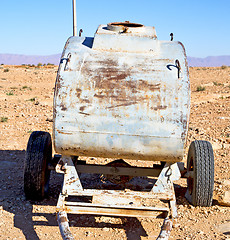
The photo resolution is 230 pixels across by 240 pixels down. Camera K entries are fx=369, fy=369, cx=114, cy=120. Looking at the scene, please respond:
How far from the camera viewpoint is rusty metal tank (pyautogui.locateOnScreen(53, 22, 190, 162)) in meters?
4.17

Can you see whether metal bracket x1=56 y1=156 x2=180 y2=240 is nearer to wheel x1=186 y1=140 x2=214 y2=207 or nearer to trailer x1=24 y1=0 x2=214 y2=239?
trailer x1=24 y1=0 x2=214 y2=239

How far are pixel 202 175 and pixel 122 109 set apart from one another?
4.92 feet

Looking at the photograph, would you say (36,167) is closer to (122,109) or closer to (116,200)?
(116,200)

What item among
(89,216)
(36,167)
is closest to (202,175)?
(89,216)

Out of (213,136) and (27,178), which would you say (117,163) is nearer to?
(27,178)

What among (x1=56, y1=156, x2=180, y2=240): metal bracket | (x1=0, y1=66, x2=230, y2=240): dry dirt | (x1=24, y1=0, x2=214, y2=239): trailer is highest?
(x1=24, y1=0, x2=214, y2=239): trailer

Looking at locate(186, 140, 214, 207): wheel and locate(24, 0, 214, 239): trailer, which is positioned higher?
locate(24, 0, 214, 239): trailer

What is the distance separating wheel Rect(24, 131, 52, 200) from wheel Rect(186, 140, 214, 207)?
199 centimetres

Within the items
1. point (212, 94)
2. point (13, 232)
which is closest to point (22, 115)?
point (13, 232)

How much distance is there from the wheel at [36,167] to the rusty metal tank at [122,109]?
74 cm

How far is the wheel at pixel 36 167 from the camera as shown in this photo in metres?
4.95

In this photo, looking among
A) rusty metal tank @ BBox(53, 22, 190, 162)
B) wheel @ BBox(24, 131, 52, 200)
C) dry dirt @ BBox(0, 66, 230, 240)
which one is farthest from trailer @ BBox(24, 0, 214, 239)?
wheel @ BBox(24, 131, 52, 200)

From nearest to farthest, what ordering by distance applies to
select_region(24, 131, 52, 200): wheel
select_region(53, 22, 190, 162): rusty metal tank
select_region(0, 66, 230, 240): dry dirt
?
1. select_region(53, 22, 190, 162): rusty metal tank
2. select_region(0, 66, 230, 240): dry dirt
3. select_region(24, 131, 52, 200): wheel

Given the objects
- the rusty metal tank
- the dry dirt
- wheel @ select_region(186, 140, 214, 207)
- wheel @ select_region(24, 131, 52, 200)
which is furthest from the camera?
wheel @ select_region(24, 131, 52, 200)
